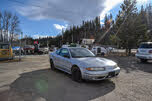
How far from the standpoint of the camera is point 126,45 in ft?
58.9

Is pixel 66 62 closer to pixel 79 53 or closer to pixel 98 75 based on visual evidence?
pixel 79 53

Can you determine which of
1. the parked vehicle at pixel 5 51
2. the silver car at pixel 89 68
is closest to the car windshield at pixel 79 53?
the silver car at pixel 89 68

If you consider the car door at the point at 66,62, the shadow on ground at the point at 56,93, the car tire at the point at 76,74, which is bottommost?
the shadow on ground at the point at 56,93

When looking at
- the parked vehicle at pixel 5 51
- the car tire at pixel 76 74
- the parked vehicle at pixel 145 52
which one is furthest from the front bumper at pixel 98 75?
the parked vehicle at pixel 5 51

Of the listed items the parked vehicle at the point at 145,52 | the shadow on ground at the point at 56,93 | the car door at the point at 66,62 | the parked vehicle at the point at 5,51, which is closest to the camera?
the shadow on ground at the point at 56,93

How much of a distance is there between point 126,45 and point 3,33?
1696 inches

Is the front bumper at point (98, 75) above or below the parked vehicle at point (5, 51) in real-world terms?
below

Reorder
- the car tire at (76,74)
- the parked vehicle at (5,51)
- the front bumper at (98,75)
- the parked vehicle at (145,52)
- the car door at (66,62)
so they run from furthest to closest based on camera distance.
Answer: the parked vehicle at (5,51) < the parked vehicle at (145,52) < the car door at (66,62) < the car tire at (76,74) < the front bumper at (98,75)

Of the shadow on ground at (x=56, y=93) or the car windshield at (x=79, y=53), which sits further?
the car windshield at (x=79, y=53)

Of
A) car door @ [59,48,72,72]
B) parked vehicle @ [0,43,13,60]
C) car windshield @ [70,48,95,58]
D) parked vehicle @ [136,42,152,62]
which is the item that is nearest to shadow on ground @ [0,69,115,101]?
car door @ [59,48,72,72]

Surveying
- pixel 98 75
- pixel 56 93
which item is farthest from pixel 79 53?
pixel 56 93

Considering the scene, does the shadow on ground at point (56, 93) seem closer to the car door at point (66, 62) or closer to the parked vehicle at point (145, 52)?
the car door at point (66, 62)

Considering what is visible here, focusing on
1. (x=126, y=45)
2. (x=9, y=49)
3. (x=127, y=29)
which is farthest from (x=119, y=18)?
(x=9, y=49)

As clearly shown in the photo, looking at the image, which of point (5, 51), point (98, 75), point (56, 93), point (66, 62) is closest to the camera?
point (56, 93)
